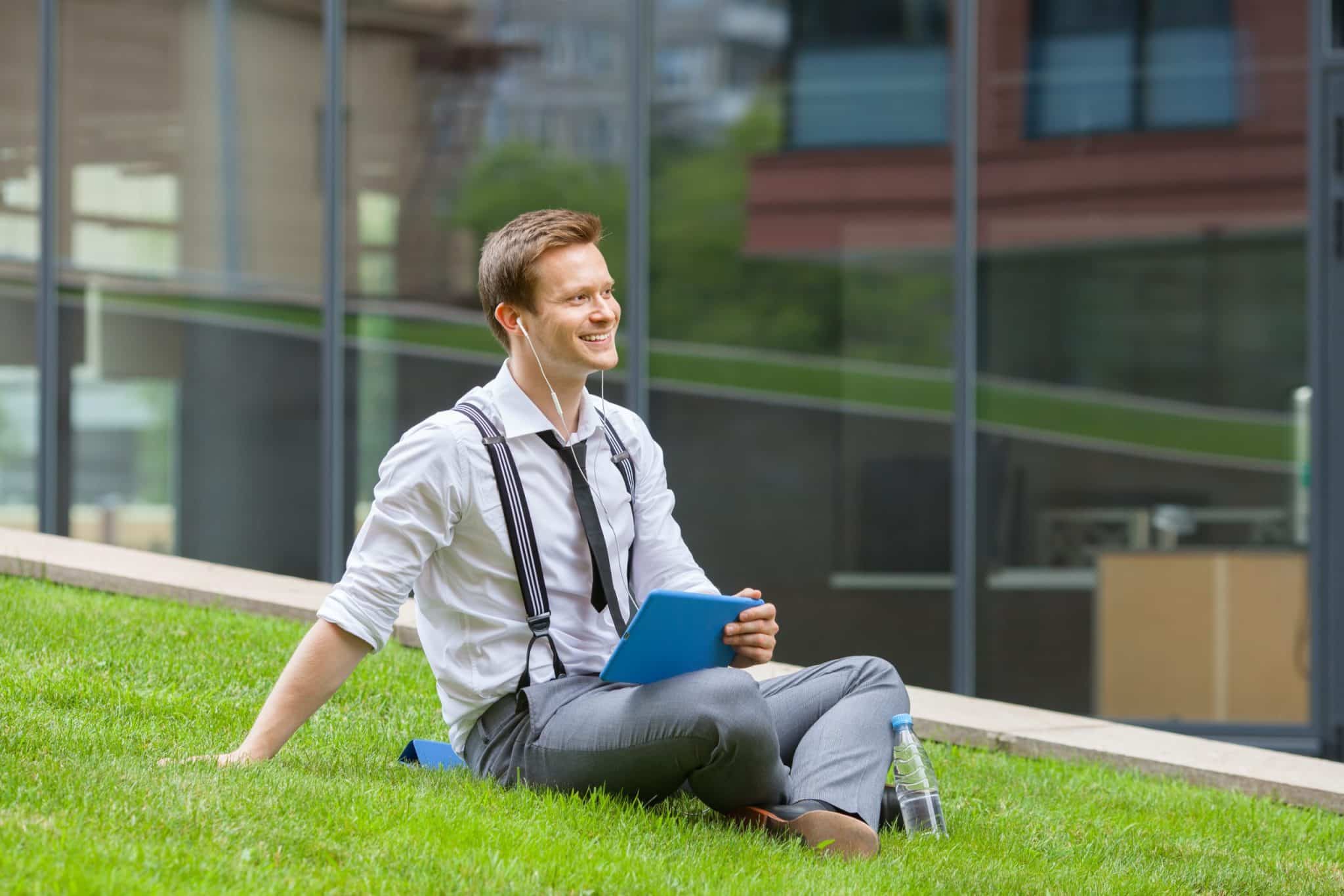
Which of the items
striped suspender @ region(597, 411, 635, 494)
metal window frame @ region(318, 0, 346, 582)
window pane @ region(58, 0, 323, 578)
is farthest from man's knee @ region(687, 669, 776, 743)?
window pane @ region(58, 0, 323, 578)

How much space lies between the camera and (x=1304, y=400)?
867cm

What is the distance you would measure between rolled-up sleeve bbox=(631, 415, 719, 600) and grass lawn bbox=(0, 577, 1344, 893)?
1.72ft

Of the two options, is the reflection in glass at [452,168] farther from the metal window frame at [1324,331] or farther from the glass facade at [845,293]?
the metal window frame at [1324,331]

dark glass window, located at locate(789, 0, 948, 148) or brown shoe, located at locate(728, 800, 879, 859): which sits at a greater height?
dark glass window, located at locate(789, 0, 948, 148)

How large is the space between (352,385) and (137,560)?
2.40 meters

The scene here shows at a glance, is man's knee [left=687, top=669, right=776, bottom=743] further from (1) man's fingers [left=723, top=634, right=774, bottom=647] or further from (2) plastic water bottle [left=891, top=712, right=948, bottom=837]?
(2) plastic water bottle [left=891, top=712, right=948, bottom=837]

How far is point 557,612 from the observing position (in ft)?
12.6

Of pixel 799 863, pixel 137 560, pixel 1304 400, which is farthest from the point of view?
pixel 1304 400

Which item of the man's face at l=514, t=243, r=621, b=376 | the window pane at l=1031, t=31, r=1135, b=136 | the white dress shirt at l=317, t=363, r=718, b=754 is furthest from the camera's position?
the window pane at l=1031, t=31, r=1135, b=136

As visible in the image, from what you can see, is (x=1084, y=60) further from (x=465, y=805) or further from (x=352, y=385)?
(x=465, y=805)

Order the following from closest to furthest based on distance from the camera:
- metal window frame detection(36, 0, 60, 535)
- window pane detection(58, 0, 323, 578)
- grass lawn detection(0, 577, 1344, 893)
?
grass lawn detection(0, 577, 1344, 893) → window pane detection(58, 0, 323, 578) → metal window frame detection(36, 0, 60, 535)

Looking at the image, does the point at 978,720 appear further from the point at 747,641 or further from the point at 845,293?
the point at 845,293

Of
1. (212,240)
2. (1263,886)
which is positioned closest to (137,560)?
(212,240)

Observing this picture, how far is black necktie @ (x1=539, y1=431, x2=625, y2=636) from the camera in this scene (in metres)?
3.85
